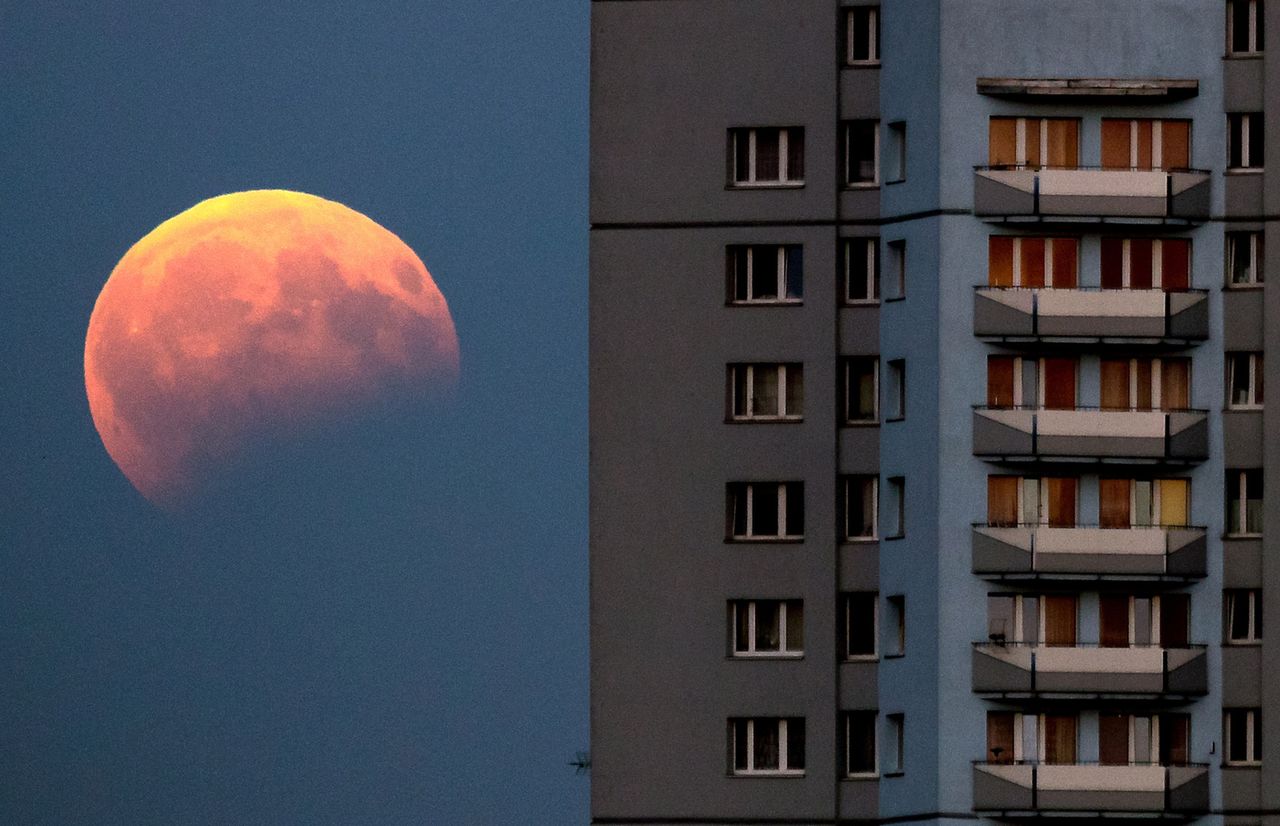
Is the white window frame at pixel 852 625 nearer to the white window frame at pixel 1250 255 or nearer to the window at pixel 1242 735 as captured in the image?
the window at pixel 1242 735

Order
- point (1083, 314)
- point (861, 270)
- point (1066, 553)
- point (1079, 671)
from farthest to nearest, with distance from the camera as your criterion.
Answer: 1. point (861, 270)
2. point (1083, 314)
3. point (1066, 553)
4. point (1079, 671)

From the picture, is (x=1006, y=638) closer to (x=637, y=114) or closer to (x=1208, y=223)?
(x=1208, y=223)

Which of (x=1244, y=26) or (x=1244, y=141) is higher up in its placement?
(x=1244, y=26)

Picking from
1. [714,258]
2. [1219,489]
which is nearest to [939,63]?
[714,258]

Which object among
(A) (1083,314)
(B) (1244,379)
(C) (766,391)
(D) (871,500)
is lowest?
(D) (871,500)

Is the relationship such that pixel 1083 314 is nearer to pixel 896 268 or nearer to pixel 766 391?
pixel 896 268

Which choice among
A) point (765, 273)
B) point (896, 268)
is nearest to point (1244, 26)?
point (896, 268)

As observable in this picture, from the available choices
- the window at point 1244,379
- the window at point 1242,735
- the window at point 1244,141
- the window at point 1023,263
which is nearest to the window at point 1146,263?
the window at point 1023,263
